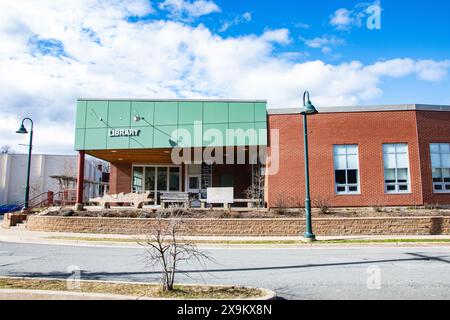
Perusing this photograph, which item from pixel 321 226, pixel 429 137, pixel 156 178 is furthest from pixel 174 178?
pixel 429 137

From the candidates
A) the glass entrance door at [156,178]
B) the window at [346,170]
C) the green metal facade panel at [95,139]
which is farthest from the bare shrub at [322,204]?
the green metal facade panel at [95,139]

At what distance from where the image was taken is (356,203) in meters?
22.0

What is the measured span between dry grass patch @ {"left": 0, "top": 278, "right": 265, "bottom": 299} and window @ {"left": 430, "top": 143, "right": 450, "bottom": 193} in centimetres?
2001

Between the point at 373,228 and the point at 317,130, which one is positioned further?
the point at 317,130

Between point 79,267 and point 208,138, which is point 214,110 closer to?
point 208,138

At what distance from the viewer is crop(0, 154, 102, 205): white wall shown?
193ft

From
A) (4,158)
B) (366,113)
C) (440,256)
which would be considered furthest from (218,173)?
(4,158)

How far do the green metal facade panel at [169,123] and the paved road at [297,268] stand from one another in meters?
10.2

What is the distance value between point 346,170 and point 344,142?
1.66 metres

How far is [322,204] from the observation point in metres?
21.4

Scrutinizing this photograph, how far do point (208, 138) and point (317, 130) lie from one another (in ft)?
21.6

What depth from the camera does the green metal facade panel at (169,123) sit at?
23.0 meters

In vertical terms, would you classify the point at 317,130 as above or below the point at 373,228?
above

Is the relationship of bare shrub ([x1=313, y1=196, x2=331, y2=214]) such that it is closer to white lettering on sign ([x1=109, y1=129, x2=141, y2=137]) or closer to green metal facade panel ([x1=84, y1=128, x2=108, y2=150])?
white lettering on sign ([x1=109, y1=129, x2=141, y2=137])
